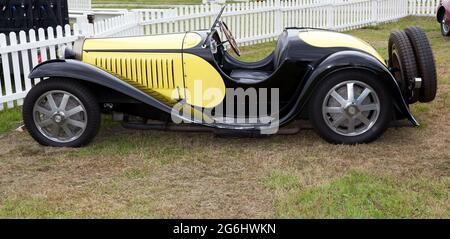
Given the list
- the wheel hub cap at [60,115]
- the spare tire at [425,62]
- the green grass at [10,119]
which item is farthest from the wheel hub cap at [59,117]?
the spare tire at [425,62]

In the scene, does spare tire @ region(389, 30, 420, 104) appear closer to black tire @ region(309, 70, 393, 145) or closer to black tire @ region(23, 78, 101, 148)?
black tire @ region(309, 70, 393, 145)

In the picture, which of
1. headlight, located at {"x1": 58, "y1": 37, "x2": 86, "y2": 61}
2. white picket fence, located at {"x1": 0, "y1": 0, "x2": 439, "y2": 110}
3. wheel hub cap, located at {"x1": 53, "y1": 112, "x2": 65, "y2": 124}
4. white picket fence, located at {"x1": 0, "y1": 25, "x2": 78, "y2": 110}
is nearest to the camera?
Result: wheel hub cap, located at {"x1": 53, "y1": 112, "x2": 65, "y2": 124}

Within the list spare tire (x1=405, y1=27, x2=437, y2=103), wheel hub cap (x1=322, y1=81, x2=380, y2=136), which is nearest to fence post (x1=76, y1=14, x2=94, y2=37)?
wheel hub cap (x1=322, y1=81, x2=380, y2=136)


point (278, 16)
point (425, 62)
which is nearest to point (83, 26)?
point (425, 62)

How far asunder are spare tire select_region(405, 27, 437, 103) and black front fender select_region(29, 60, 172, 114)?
8.44 feet

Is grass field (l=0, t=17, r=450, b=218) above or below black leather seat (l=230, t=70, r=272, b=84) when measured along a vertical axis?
below

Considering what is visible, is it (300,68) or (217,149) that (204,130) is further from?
(300,68)

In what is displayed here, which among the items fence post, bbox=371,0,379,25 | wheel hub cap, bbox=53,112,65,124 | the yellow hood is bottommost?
wheel hub cap, bbox=53,112,65,124

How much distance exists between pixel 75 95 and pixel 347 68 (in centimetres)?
264

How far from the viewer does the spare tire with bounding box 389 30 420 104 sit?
216 inches

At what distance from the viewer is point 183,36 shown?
18.3ft

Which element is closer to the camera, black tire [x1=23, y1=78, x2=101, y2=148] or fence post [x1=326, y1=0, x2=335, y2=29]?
black tire [x1=23, y1=78, x2=101, y2=148]
